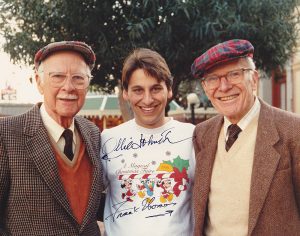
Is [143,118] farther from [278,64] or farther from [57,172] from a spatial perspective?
[278,64]

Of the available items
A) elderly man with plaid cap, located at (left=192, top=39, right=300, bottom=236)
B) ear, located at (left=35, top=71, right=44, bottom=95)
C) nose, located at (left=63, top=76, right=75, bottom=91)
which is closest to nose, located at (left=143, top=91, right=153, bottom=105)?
elderly man with plaid cap, located at (left=192, top=39, right=300, bottom=236)

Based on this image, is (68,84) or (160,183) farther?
(160,183)

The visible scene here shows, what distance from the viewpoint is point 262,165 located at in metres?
2.66

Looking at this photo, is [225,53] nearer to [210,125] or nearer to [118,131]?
[210,125]

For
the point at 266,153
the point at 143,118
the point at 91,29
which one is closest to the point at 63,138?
the point at 143,118

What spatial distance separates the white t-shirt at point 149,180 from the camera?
307 centimetres

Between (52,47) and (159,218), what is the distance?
1402 mm

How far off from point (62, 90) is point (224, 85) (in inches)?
42.7

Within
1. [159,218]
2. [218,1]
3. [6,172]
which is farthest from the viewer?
[218,1]

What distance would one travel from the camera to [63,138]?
112 inches

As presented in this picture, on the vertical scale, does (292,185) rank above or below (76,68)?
below

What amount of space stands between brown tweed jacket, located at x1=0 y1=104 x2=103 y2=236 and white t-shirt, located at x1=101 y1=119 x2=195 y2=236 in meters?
0.47

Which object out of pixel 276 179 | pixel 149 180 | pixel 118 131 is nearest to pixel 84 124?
pixel 118 131

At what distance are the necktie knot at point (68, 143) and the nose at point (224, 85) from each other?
3.50 ft
